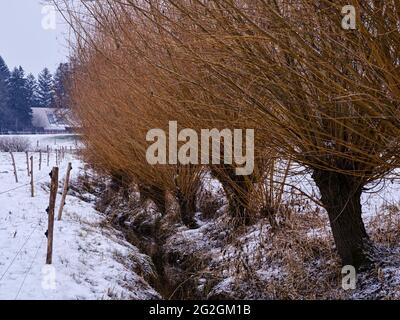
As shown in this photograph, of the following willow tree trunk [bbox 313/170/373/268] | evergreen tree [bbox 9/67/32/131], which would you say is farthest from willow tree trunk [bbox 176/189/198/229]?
evergreen tree [bbox 9/67/32/131]

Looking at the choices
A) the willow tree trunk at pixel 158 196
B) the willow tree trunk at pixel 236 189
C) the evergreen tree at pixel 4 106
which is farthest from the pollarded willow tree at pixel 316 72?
the evergreen tree at pixel 4 106

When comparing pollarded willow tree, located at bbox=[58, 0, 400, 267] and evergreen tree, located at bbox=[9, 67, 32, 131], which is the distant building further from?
pollarded willow tree, located at bbox=[58, 0, 400, 267]

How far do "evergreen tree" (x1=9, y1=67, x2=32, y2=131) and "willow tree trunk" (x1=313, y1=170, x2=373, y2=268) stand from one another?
56.7m

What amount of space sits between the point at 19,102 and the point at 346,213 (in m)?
57.0

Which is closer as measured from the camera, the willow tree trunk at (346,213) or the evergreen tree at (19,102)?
the willow tree trunk at (346,213)

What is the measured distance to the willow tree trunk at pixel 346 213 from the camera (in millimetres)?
5211

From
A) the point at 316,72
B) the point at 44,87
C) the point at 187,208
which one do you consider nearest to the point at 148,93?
the point at 316,72

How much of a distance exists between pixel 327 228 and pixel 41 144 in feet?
142

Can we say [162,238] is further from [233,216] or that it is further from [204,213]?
[233,216]

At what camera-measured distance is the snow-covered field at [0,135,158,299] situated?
5.53 m

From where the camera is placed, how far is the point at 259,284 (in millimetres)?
6426

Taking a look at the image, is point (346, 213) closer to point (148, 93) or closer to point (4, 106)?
point (148, 93)

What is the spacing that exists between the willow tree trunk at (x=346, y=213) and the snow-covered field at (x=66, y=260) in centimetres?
285

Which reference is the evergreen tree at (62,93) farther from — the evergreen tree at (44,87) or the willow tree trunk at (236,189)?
the evergreen tree at (44,87)
